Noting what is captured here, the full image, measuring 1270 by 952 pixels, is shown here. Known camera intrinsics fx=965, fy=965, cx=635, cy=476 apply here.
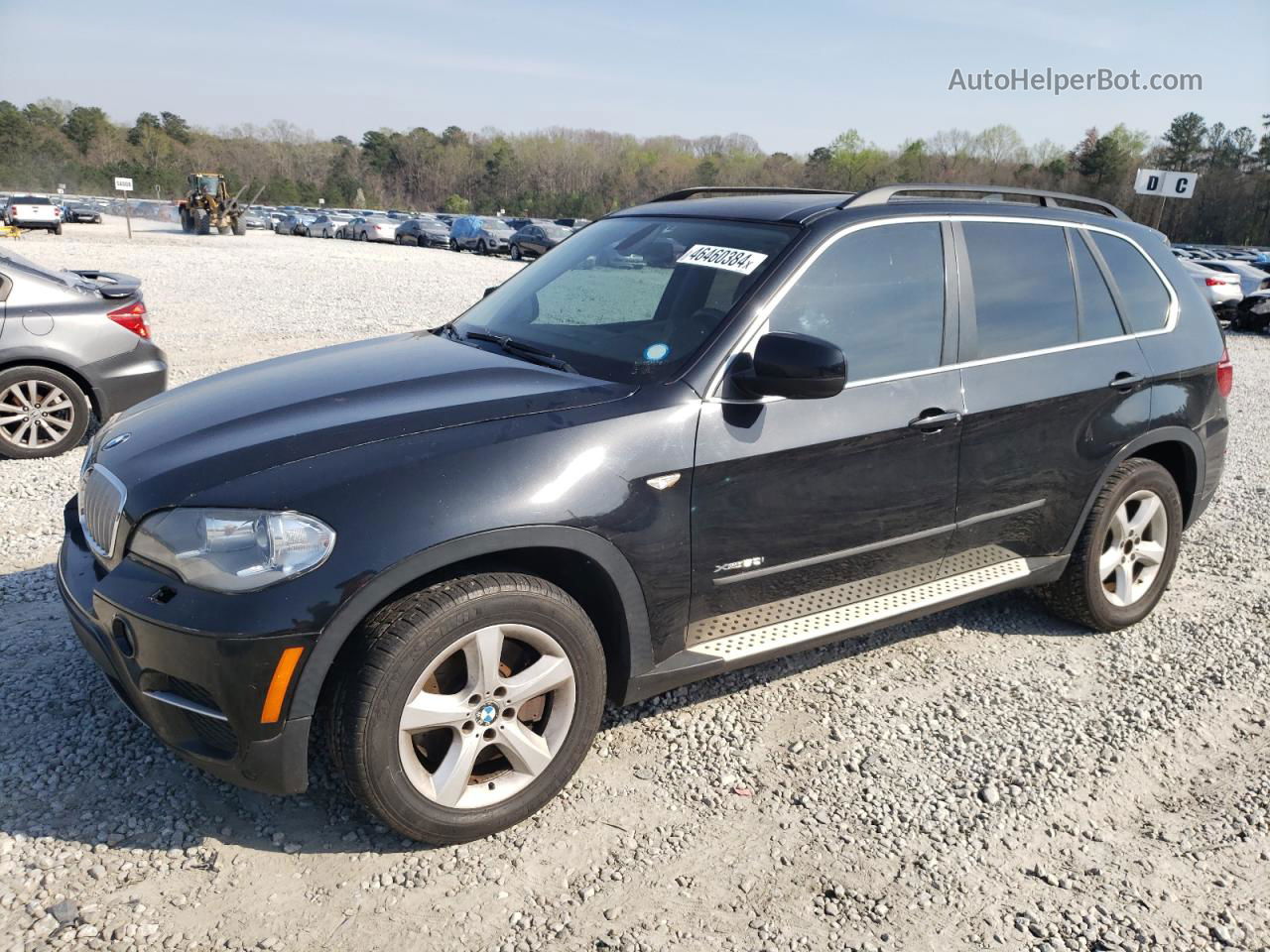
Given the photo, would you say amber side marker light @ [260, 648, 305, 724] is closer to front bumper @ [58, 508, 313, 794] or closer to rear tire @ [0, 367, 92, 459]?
front bumper @ [58, 508, 313, 794]

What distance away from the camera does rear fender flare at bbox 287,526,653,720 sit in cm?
249

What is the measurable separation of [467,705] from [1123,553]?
320cm

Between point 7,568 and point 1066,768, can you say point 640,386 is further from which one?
point 7,568

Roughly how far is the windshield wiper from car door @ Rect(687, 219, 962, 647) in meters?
0.58

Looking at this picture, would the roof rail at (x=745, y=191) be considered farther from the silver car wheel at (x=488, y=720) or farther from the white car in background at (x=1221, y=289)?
the white car in background at (x=1221, y=289)

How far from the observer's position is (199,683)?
8.16ft

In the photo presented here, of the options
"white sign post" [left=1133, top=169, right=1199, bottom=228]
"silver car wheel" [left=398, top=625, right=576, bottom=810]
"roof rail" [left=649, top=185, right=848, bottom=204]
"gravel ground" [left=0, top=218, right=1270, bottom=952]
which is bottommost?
"gravel ground" [left=0, top=218, right=1270, bottom=952]

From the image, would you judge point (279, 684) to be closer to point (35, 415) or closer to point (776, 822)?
point (776, 822)

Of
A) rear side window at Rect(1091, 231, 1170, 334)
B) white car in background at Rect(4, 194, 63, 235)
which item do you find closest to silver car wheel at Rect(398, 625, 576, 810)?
rear side window at Rect(1091, 231, 1170, 334)

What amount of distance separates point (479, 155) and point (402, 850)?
398ft

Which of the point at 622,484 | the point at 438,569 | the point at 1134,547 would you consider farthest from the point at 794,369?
the point at 1134,547

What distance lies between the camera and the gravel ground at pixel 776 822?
2553 millimetres

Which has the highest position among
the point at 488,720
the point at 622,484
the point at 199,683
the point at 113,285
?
the point at 113,285

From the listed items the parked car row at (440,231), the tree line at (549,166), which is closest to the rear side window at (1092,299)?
the parked car row at (440,231)
